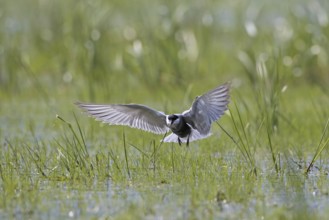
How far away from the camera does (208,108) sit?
573cm

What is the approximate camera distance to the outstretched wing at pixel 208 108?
560cm

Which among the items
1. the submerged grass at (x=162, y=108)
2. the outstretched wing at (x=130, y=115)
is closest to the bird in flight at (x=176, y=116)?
the outstretched wing at (x=130, y=115)

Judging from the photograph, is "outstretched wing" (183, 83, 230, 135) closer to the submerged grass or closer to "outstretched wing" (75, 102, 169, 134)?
the submerged grass

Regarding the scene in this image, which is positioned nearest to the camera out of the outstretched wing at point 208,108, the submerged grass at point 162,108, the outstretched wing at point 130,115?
the submerged grass at point 162,108

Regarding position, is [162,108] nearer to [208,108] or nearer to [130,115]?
[130,115]

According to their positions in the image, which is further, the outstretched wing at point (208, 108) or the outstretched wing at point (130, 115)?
the outstretched wing at point (130, 115)

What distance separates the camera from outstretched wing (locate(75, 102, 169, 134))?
588cm

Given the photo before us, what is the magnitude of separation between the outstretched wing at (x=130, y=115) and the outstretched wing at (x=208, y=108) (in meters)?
0.29

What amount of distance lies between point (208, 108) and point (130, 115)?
2.22ft

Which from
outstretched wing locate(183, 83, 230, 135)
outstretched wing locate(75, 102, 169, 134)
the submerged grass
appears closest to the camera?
the submerged grass

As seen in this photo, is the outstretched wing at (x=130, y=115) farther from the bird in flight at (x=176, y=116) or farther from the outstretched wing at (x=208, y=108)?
the outstretched wing at (x=208, y=108)

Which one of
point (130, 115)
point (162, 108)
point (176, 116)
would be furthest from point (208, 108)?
point (162, 108)

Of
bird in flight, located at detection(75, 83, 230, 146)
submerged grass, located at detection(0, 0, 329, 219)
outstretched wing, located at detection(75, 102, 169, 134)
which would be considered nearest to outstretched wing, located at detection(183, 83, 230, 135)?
bird in flight, located at detection(75, 83, 230, 146)

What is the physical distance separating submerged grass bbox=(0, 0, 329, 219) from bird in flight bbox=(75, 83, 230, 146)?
6.0 inches
